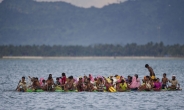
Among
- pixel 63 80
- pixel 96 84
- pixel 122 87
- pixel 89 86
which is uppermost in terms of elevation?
pixel 63 80

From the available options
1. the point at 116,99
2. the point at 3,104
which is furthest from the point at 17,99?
the point at 116,99

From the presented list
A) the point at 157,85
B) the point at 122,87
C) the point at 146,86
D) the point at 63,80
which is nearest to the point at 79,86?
the point at 63,80

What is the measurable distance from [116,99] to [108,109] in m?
5.87

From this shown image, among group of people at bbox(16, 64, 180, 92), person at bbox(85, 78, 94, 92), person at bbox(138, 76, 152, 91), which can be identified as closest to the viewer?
person at bbox(85, 78, 94, 92)

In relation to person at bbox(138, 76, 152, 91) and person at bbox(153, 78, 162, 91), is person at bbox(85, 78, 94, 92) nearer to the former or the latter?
person at bbox(138, 76, 152, 91)

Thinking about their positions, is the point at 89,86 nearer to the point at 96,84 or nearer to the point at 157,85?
the point at 96,84

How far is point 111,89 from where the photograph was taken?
5009cm

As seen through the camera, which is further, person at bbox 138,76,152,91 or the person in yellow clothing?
the person in yellow clothing

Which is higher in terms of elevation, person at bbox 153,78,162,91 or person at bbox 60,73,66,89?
person at bbox 60,73,66,89

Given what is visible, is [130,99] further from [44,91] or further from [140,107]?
[44,91]

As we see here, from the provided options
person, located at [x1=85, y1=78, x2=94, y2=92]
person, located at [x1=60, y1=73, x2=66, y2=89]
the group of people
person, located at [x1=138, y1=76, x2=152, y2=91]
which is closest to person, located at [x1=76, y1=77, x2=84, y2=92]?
the group of people

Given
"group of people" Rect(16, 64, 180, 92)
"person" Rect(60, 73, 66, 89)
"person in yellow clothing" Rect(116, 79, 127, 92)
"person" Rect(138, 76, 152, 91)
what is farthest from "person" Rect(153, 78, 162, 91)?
"person" Rect(60, 73, 66, 89)

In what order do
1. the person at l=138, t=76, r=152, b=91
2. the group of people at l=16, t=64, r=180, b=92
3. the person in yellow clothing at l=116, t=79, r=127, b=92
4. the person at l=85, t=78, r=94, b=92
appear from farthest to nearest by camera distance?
the person in yellow clothing at l=116, t=79, r=127, b=92, the person at l=138, t=76, r=152, b=91, the group of people at l=16, t=64, r=180, b=92, the person at l=85, t=78, r=94, b=92

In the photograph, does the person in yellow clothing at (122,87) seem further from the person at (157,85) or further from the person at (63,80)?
the person at (63,80)
